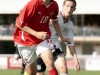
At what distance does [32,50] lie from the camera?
335 inches

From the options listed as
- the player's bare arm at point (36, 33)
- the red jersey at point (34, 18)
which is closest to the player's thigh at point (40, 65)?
the red jersey at point (34, 18)

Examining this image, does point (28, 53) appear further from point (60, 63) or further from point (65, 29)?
point (65, 29)

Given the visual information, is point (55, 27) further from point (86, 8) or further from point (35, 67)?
point (86, 8)

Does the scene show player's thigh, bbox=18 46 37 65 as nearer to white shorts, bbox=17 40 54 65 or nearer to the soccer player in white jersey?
white shorts, bbox=17 40 54 65

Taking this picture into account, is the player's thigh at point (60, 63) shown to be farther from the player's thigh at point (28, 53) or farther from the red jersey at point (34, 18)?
the red jersey at point (34, 18)

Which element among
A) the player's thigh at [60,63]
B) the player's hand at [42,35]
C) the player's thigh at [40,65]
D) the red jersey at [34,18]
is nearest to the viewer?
the player's hand at [42,35]

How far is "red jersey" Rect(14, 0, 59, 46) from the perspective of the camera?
7.95m

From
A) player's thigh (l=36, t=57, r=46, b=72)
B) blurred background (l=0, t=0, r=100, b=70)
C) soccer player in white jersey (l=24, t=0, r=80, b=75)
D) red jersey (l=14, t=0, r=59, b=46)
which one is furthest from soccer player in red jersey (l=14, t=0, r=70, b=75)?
blurred background (l=0, t=0, r=100, b=70)

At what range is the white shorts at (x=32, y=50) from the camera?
8.24 metres

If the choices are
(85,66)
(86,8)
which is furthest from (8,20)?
(85,66)

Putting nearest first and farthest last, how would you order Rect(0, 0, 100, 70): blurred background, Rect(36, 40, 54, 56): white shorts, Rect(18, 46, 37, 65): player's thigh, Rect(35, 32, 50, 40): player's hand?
Rect(35, 32, 50, 40): player's hand → Rect(36, 40, 54, 56): white shorts → Rect(18, 46, 37, 65): player's thigh → Rect(0, 0, 100, 70): blurred background

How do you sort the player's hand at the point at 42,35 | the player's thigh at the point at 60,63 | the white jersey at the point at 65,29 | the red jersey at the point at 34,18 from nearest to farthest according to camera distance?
the player's hand at the point at 42,35 < the red jersey at the point at 34,18 < the player's thigh at the point at 60,63 < the white jersey at the point at 65,29

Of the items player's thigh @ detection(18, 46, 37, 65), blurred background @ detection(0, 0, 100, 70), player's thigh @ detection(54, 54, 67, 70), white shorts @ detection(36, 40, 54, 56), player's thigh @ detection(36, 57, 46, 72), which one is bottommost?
blurred background @ detection(0, 0, 100, 70)

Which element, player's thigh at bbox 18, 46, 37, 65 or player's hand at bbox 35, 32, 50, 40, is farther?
player's thigh at bbox 18, 46, 37, 65
